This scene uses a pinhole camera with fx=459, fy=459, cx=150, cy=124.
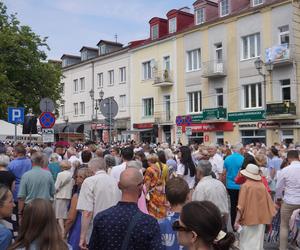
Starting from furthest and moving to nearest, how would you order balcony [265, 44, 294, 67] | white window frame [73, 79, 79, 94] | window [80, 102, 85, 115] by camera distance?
white window frame [73, 79, 79, 94], window [80, 102, 85, 115], balcony [265, 44, 294, 67]

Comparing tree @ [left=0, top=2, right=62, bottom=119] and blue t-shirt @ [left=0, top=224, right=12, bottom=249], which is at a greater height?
tree @ [left=0, top=2, right=62, bottom=119]

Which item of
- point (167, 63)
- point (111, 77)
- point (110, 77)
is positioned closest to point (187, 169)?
point (167, 63)

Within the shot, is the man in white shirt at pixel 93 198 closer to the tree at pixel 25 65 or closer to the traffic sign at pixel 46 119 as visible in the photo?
the traffic sign at pixel 46 119

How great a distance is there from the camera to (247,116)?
30609 millimetres

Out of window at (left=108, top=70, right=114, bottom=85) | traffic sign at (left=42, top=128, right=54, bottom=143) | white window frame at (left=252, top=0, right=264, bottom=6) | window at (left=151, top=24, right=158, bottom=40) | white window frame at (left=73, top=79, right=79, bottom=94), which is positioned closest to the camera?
traffic sign at (left=42, top=128, right=54, bottom=143)

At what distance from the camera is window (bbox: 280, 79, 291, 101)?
28631 mm

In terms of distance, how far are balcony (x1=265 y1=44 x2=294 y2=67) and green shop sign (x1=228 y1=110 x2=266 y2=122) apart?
3.26m

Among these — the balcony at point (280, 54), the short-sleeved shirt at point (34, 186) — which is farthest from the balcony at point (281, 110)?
the short-sleeved shirt at point (34, 186)

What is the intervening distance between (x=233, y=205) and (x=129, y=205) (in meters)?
7.05

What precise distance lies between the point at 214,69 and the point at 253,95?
3618 millimetres

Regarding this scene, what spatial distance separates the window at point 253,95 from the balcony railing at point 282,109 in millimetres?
1712

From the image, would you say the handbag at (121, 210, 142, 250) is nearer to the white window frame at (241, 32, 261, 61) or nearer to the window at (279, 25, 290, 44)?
the window at (279, 25, 290, 44)

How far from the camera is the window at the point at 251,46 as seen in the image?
101 feet

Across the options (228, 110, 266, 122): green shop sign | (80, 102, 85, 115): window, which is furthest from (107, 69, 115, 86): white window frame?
(228, 110, 266, 122): green shop sign
